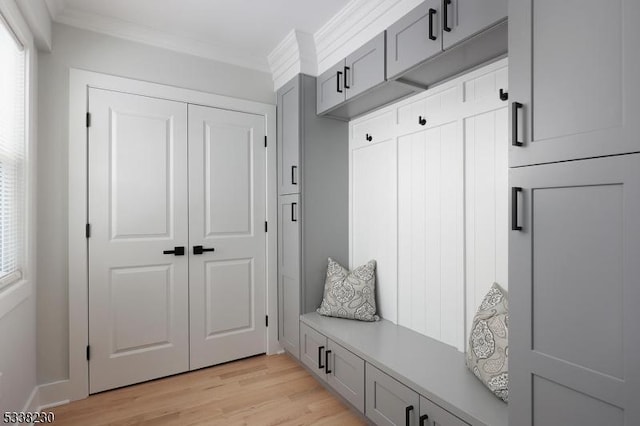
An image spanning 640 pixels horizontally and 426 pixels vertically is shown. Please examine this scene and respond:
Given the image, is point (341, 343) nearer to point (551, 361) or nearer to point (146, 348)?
point (551, 361)

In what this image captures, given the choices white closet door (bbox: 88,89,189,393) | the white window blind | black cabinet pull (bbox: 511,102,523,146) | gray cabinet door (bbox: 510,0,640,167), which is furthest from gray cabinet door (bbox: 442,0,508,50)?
the white window blind

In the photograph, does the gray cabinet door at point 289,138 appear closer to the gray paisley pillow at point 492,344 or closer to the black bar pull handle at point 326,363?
the black bar pull handle at point 326,363

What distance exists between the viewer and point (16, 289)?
1.75 meters

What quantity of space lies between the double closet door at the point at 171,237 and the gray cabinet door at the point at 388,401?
1.29m

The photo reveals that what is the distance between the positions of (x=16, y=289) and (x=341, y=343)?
178 centimetres

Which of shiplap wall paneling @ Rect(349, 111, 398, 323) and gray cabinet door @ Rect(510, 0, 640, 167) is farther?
shiplap wall paneling @ Rect(349, 111, 398, 323)

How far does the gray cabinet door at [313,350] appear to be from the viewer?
2.31 m

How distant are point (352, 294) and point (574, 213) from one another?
1626mm

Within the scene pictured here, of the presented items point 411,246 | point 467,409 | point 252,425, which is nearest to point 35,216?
point 252,425

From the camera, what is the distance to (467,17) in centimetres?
153

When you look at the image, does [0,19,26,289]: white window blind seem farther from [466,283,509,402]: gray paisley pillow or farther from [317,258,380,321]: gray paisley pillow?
[466,283,509,402]: gray paisley pillow

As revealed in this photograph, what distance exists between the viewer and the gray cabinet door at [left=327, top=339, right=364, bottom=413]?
1.97 meters

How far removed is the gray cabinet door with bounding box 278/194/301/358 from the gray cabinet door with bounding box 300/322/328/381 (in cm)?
8

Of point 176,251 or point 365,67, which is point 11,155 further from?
point 365,67
